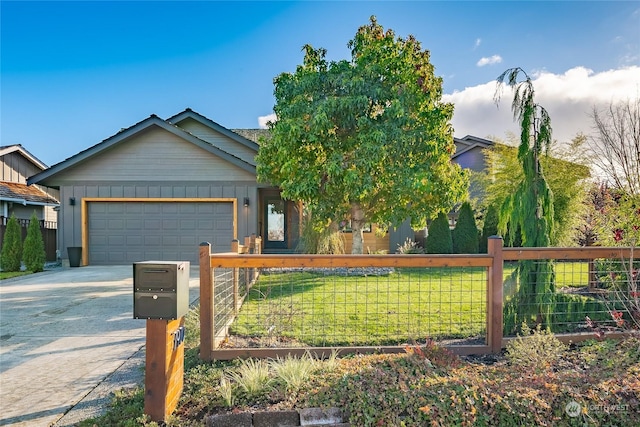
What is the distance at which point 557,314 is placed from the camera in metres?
4.23

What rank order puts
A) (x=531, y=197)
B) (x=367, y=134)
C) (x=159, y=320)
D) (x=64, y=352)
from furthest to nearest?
1. (x=367, y=134)
2. (x=531, y=197)
3. (x=64, y=352)
4. (x=159, y=320)

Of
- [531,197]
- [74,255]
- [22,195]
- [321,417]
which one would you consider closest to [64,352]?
[321,417]

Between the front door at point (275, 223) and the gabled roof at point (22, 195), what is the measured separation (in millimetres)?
9735

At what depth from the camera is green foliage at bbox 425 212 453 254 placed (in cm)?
1237

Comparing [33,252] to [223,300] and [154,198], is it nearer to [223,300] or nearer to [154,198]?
[154,198]

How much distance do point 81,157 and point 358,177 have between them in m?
8.74

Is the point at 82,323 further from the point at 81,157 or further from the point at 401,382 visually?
the point at 81,157

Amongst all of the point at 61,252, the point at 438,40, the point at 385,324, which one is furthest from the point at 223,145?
the point at 385,324

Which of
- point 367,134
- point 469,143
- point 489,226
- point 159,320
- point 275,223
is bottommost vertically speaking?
point 159,320

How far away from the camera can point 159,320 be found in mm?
2490

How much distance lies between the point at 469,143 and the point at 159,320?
1756cm

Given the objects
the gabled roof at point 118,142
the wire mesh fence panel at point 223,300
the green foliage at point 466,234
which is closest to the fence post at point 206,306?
the wire mesh fence panel at point 223,300

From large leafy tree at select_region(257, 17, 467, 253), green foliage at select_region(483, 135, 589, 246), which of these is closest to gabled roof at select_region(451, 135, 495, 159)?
green foliage at select_region(483, 135, 589, 246)

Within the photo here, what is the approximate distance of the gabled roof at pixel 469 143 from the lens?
55.2 ft
